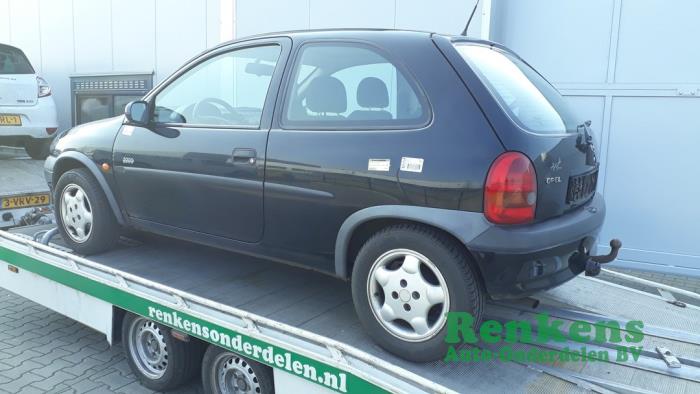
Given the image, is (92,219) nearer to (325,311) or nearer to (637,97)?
(325,311)

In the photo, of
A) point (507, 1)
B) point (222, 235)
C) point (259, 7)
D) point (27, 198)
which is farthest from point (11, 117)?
point (507, 1)

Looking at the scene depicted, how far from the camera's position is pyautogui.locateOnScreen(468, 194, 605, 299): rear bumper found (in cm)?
240

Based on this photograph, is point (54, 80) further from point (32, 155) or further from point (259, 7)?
point (259, 7)

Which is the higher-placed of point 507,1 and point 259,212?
point 507,1

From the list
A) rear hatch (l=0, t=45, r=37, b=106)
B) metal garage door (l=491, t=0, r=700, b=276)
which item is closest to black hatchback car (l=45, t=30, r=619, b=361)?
metal garage door (l=491, t=0, r=700, b=276)

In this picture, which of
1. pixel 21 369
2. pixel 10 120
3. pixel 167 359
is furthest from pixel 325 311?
pixel 10 120

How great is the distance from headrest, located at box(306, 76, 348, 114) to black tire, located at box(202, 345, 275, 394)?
135 cm

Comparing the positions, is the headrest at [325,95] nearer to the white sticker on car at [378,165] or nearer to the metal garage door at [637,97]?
the white sticker on car at [378,165]

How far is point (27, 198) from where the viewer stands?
555cm

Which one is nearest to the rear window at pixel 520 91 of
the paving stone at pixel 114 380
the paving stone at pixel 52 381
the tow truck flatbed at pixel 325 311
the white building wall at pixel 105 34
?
the tow truck flatbed at pixel 325 311

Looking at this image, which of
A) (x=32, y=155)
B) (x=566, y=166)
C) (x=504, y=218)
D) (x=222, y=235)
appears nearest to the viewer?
→ (x=504, y=218)

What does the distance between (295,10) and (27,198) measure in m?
3.81

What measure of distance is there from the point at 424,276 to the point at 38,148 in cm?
714

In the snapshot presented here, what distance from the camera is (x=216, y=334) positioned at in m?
2.96
